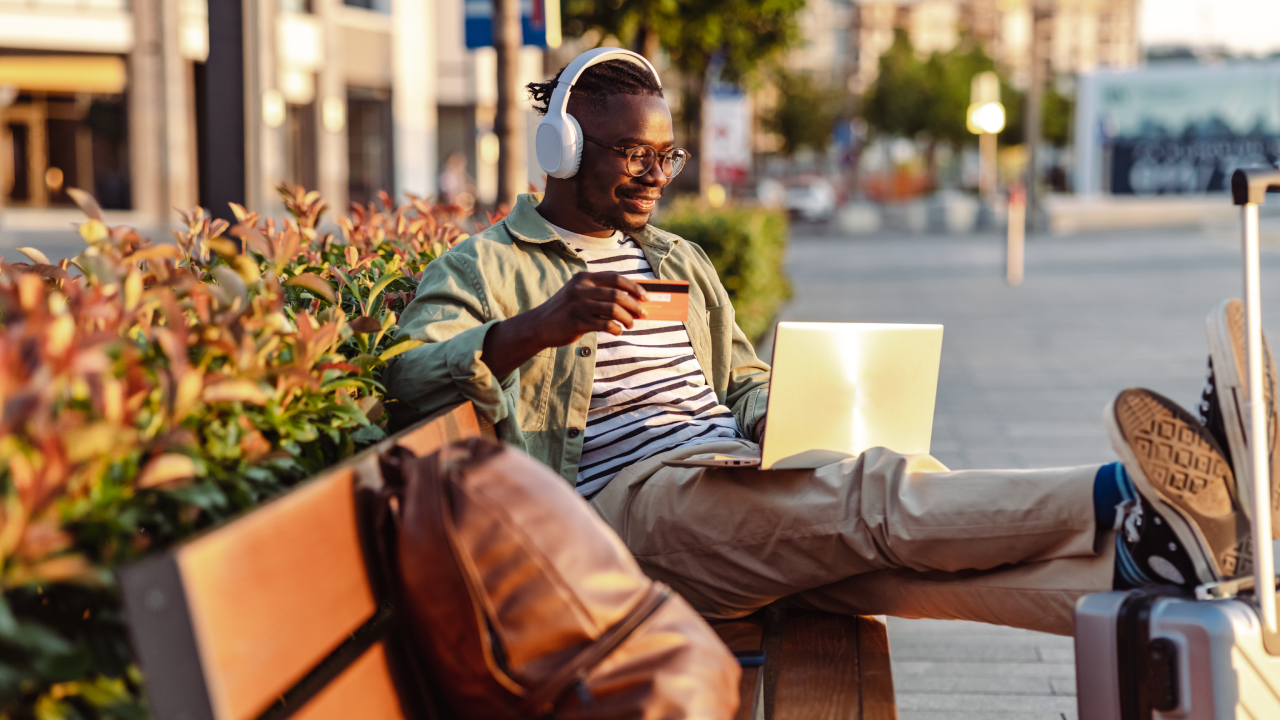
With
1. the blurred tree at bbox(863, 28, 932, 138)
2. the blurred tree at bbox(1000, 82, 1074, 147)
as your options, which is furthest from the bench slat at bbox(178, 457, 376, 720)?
the blurred tree at bbox(1000, 82, 1074, 147)

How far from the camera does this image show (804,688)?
7.49 ft

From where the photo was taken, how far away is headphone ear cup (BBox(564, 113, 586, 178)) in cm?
280

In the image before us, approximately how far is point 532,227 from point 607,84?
35cm

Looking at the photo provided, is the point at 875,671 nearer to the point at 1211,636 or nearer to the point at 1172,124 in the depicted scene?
the point at 1211,636

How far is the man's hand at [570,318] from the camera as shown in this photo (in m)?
2.20

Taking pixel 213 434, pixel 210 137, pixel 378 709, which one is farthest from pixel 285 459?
pixel 210 137

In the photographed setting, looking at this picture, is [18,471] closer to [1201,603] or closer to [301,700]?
[301,700]

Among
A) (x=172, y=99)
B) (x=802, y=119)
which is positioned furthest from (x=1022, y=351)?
(x=802, y=119)

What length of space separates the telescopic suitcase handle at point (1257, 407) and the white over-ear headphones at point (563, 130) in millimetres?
1267

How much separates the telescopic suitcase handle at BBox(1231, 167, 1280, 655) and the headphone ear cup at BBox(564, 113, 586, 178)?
1287 millimetres

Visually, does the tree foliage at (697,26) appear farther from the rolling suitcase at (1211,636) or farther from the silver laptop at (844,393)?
the rolling suitcase at (1211,636)

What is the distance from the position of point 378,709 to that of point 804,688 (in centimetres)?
87

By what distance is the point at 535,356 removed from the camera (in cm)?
268

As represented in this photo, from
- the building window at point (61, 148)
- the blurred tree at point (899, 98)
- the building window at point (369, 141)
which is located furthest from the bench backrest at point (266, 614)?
the blurred tree at point (899, 98)
